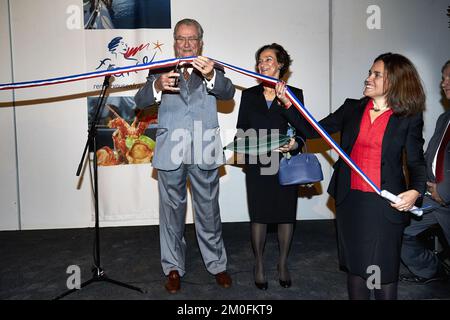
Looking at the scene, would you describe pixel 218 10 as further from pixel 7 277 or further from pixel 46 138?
pixel 7 277

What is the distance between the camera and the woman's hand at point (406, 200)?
6.84 ft

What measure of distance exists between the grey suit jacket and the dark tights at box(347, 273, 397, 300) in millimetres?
1362

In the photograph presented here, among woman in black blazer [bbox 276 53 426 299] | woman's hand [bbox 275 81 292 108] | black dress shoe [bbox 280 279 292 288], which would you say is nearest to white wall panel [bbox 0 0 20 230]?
black dress shoe [bbox 280 279 292 288]

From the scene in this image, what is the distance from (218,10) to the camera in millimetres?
5059

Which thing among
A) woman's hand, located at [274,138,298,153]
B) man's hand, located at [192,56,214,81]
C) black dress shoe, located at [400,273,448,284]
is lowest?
black dress shoe, located at [400,273,448,284]

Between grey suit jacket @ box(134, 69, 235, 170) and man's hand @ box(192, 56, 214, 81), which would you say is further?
grey suit jacket @ box(134, 69, 235, 170)

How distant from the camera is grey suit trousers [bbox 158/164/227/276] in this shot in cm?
318

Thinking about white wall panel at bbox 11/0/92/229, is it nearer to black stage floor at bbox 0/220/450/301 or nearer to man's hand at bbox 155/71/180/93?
black stage floor at bbox 0/220/450/301

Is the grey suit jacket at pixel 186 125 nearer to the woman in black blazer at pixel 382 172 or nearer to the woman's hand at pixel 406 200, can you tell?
the woman in black blazer at pixel 382 172

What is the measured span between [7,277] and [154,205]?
202 cm

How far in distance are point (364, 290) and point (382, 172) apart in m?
0.73

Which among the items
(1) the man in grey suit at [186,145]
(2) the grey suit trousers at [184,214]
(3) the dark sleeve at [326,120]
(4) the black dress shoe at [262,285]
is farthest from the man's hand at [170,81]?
(4) the black dress shoe at [262,285]

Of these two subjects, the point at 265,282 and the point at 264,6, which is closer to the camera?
the point at 265,282
